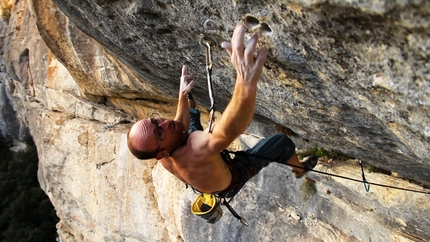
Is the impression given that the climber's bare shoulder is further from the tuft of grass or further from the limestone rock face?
the tuft of grass

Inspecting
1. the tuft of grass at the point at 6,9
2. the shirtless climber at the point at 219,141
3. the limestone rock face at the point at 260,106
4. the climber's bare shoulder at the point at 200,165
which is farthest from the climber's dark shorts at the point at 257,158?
the tuft of grass at the point at 6,9

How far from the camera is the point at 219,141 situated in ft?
7.54

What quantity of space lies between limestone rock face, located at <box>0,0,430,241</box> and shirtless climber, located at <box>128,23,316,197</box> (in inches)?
12.1

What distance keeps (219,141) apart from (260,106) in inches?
57.2

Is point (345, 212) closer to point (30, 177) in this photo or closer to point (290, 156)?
point (290, 156)

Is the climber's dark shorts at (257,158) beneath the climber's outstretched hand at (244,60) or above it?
beneath

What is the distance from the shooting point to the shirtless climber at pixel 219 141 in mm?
1896

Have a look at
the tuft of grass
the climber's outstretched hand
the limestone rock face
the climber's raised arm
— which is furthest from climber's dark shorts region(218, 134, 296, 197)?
the tuft of grass

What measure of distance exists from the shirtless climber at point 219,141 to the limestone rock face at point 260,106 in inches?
12.1

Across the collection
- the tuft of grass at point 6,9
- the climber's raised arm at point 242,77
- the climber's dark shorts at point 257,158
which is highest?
the climber's raised arm at point 242,77

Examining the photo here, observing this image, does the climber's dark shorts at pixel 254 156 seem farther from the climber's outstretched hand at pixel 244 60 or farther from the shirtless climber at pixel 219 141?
the climber's outstretched hand at pixel 244 60

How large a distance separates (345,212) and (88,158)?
16.8 ft

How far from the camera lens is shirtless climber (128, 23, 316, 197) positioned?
190 cm

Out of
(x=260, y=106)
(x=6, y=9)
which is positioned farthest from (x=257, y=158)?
(x=6, y=9)
